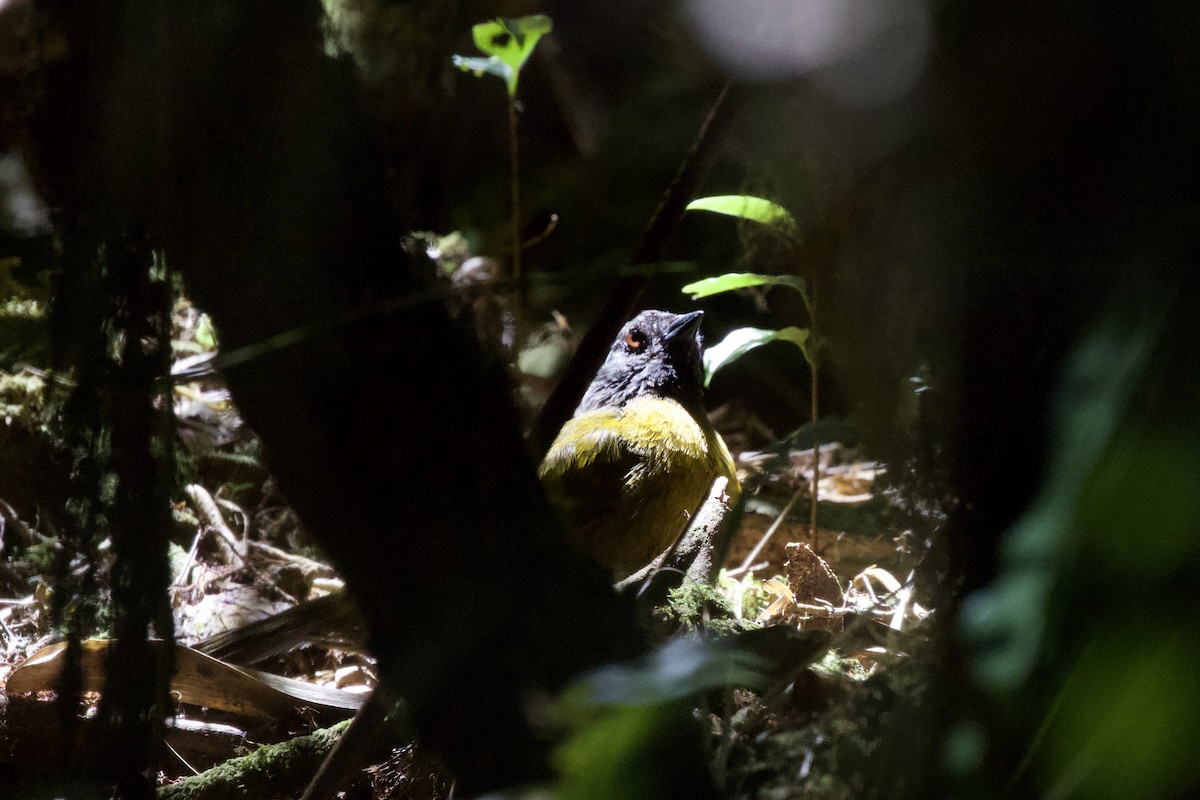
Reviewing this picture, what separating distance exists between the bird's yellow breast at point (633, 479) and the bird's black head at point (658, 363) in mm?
561

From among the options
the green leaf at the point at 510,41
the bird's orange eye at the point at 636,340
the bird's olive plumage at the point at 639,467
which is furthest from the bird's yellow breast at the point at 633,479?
the green leaf at the point at 510,41

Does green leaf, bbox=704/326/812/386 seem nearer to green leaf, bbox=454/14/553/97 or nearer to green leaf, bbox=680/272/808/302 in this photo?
green leaf, bbox=680/272/808/302

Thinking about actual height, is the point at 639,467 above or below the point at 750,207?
below

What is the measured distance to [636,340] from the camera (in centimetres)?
479

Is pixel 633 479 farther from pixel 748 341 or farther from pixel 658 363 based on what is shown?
pixel 658 363

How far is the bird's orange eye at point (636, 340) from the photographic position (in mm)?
4766

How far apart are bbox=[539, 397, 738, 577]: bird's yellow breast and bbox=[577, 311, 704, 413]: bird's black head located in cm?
56

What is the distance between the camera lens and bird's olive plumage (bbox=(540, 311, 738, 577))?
3.52 metres

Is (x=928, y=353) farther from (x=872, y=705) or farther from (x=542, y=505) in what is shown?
(x=542, y=505)

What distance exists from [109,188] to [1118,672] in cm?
213

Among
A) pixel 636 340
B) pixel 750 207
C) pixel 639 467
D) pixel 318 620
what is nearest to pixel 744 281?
pixel 750 207

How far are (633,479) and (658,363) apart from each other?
3.82 ft

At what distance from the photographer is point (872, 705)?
1432mm

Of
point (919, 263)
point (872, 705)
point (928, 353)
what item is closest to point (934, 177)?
point (919, 263)
